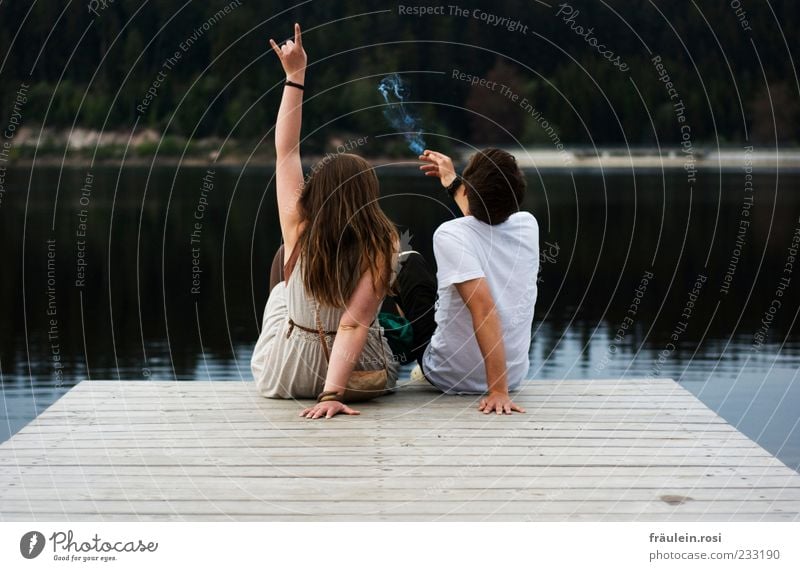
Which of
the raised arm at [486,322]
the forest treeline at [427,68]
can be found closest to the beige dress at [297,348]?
the raised arm at [486,322]

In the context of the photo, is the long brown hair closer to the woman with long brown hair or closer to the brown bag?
the woman with long brown hair

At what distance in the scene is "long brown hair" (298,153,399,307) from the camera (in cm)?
563

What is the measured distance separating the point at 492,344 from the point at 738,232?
2132 cm

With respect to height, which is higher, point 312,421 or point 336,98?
point 336,98

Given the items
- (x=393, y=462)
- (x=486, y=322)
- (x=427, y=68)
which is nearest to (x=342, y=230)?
(x=486, y=322)

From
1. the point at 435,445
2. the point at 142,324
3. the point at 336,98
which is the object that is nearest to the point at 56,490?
the point at 435,445

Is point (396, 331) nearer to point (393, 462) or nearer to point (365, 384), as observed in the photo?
point (365, 384)

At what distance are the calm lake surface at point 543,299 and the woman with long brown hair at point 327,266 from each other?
82 cm

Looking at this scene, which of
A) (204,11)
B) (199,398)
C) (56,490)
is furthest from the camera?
(204,11)

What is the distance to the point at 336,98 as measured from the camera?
129 feet

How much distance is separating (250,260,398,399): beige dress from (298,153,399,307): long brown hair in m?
0.15

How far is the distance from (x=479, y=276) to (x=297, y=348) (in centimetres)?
96

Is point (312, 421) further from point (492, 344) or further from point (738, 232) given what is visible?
point (738, 232)

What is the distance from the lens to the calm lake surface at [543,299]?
1171cm
